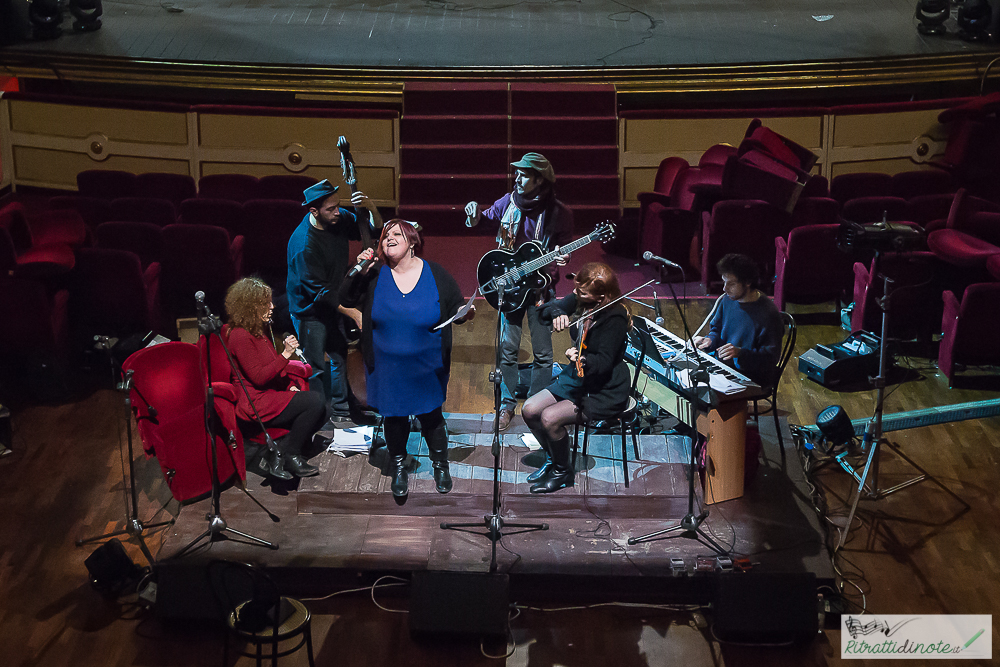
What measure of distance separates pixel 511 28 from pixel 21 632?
7.70 metres

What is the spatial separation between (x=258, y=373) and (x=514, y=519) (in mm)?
1378

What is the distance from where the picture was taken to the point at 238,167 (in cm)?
873

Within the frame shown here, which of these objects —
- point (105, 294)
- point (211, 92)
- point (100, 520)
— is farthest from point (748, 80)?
point (100, 520)

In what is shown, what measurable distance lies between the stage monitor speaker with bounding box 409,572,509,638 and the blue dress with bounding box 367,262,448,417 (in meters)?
0.81

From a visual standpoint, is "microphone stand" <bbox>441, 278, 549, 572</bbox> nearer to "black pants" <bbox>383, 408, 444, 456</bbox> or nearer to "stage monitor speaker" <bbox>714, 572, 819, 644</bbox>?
"black pants" <bbox>383, 408, 444, 456</bbox>

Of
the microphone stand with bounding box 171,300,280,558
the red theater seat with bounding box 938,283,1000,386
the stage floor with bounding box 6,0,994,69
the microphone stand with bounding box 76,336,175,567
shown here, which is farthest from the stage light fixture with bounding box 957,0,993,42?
the microphone stand with bounding box 76,336,175,567

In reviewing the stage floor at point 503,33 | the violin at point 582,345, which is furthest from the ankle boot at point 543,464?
the stage floor at point 503,33

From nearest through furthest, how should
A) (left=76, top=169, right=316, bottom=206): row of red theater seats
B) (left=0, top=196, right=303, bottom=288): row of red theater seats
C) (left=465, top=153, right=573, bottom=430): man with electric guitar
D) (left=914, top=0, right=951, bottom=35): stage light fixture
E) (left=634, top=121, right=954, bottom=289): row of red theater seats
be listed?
(left=465, top=153, right=573, bottom=430): man with electric guitar
(left=0, top=196, right=303, bottom=288): row of red theater seats
(left=634, top=121, right=954, bottom=289): row of red theater seats
(left=76, top=169, right=316, bottom=206): row of red theater seats
(left=914, top=0, right=951, bottom=35): stage light fixture

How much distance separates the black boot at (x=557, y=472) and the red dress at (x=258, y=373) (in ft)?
4.20

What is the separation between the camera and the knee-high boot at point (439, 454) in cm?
455

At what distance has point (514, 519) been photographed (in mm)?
4473

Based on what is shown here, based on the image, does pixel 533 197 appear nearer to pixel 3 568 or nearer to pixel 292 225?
pixel 292 225

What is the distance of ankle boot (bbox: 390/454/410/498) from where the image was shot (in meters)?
4.51

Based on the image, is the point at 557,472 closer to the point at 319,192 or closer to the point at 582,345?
the point at 582,345
